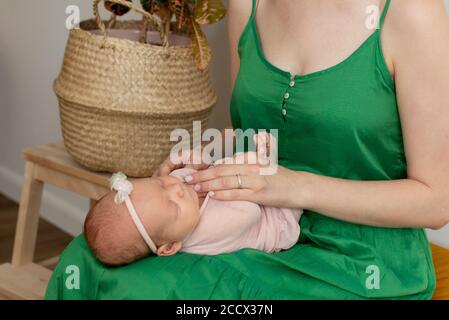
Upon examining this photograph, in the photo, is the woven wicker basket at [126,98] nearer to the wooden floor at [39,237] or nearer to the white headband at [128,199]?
the white headband at [128,199]

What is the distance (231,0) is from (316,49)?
313 mm

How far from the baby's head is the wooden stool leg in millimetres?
930

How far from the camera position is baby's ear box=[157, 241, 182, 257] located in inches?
45.5

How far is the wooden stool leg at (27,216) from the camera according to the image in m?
2.02

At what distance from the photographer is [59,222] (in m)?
2.80

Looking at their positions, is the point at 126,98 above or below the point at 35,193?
above

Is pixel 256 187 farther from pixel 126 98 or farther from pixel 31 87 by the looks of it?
pixel 31 87

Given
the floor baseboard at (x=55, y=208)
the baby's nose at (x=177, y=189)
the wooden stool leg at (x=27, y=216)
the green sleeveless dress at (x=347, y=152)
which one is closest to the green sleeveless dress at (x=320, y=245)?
the green sleeveless dress at (x=347, y=152)

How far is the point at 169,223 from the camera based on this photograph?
3.72 feet

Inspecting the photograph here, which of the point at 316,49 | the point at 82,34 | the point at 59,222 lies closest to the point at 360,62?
the point at 316,49

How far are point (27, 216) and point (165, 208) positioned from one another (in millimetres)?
1070

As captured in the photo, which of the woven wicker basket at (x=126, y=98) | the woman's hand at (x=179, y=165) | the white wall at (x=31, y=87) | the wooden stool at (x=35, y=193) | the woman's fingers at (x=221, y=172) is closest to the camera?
the woman's fingers at (x=221, y=172)

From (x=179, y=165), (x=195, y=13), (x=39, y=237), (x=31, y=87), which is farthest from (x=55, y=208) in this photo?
(x=179, y=165)

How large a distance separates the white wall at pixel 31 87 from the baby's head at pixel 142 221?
4.92 feet
